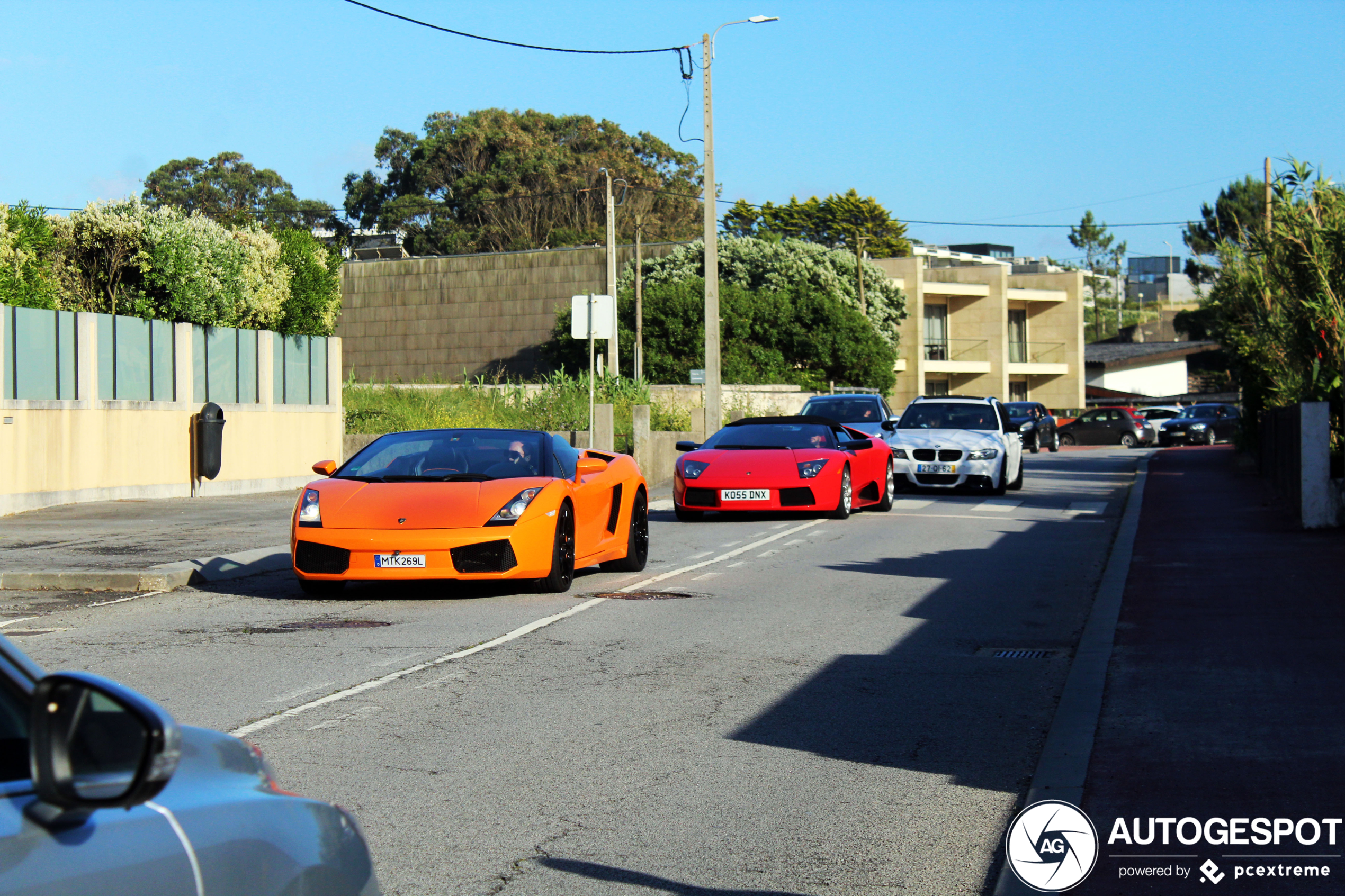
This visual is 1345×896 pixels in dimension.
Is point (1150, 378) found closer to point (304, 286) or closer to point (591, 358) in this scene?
point (591, 358)

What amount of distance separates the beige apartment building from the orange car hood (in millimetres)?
59171

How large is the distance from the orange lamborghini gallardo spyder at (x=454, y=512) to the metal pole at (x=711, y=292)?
17039 mm

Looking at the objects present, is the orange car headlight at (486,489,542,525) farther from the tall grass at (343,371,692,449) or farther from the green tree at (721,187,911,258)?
the green tree at (721,187,911,258)

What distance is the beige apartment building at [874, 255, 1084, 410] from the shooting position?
70.9 m

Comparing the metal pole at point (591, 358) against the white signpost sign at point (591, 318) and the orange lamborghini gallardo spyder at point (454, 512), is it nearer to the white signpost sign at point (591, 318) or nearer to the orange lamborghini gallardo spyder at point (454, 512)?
the white signpost sign at point (591, 318)

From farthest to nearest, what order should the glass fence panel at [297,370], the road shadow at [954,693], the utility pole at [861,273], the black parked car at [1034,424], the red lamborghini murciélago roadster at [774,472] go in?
the utility pole at [861,273], the black parked car at [1034,424], the glass fence panel at [297,370], the red lamborghini murciélago roadster at [774,472], the road shadow at [954,693]

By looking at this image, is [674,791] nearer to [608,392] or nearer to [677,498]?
[677,498]

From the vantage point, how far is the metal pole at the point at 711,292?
29859 mm

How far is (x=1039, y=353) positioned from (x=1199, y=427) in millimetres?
25493

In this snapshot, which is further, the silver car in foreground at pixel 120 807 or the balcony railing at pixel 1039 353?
the balcony railing at pixel 1039 353

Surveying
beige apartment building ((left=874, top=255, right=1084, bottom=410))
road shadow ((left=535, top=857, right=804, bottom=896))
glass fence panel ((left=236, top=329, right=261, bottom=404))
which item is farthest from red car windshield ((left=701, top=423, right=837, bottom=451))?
beige apartment building ((left=874, top=255, right=1084, bottom=410))

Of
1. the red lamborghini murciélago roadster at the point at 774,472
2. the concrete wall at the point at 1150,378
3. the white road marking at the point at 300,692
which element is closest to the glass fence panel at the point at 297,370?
the red lamborghini murciélago roadster at the point at 774,472

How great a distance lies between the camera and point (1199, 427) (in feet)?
177

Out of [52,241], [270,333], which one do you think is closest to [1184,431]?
[270,333]
